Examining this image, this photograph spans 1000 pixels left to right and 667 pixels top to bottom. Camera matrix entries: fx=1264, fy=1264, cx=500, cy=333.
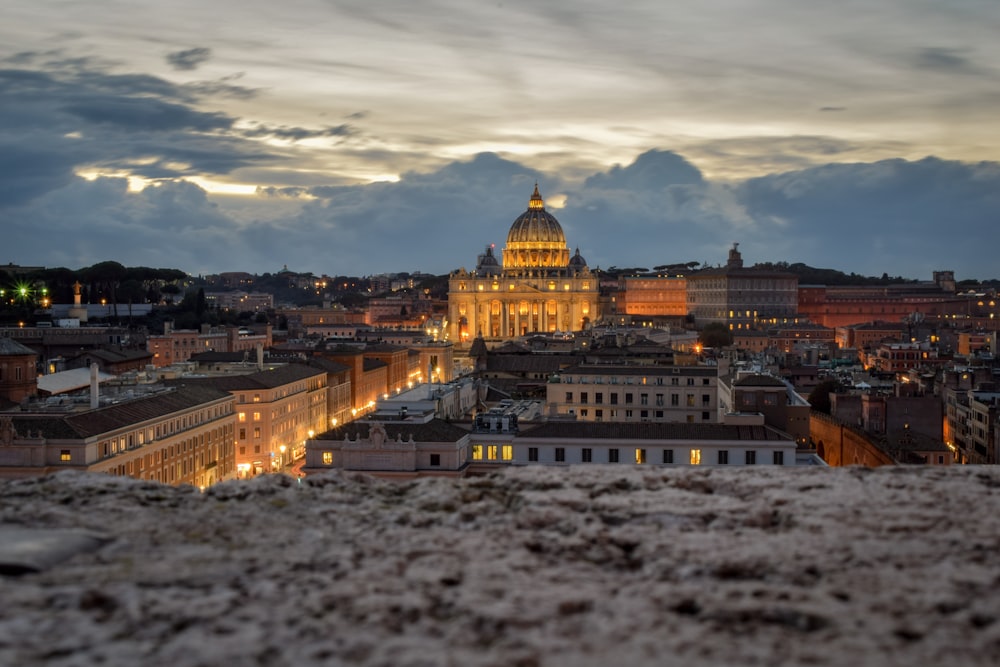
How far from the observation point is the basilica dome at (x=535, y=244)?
170 meters

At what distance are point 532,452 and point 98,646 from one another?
2794 cm

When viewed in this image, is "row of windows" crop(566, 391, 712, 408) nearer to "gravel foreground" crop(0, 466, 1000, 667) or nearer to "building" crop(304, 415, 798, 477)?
"building" crop(304, 415, 798, 477)

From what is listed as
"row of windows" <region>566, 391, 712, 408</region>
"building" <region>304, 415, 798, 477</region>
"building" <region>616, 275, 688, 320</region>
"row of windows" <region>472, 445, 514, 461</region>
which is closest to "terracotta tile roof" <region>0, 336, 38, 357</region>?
"row of windows" <region>566, 391, 712, 408</region>

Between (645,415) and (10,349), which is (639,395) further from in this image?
(10,349)

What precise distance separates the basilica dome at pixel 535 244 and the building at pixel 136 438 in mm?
122117

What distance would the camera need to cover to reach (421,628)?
18.5ft

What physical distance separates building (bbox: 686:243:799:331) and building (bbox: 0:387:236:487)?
11412 centimetres

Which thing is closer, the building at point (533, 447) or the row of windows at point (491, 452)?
the building at point (533, 447)

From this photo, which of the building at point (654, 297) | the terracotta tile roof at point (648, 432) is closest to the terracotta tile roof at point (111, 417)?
the terracotta tile roof at point (648, 432)

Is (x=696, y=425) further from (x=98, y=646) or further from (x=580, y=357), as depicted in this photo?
(x=580, y=357)

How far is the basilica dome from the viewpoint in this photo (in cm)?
16962

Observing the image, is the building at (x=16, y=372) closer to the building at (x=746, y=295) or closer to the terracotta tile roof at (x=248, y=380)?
the terracotta tile roof at (x=248, y=380)

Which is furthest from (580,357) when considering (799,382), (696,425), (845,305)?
(845,305)

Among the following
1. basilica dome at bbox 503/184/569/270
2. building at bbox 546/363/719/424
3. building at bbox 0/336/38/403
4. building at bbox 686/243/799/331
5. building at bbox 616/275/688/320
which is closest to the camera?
building at bbox 546/363/719/424
